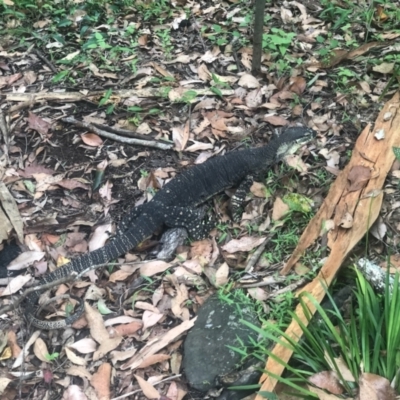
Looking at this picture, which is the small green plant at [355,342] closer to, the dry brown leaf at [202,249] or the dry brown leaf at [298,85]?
the dry brown leaf at [202,249]

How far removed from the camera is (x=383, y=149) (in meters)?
4.89

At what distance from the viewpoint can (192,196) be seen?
5520mm

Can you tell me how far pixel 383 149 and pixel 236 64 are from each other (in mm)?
2801

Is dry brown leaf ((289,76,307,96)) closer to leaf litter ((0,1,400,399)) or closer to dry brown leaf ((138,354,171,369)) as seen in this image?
leaf litter ((0,1,400,399))

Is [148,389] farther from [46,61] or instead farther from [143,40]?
[143,40]

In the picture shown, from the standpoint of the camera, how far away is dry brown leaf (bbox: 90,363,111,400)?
12.9 ft

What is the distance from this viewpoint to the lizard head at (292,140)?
5551 mm

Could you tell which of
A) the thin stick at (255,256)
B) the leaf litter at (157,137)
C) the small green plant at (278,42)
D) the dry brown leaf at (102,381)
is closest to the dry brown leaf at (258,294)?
the leaf litter at (157,137)

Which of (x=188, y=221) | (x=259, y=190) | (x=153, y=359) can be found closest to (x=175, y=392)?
(x=153, y=359)

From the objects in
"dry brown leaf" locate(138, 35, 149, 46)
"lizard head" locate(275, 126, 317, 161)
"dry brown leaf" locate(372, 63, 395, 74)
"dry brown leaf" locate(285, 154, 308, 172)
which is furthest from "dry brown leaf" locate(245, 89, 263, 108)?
"dry brown leaf" locate(138, 35, 149, 46)

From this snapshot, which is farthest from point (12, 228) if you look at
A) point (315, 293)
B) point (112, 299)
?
point (315, 293)

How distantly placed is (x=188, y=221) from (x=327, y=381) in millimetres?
2255

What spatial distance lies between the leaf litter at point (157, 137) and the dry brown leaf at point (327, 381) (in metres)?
1.04

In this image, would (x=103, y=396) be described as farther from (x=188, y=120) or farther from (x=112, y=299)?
(x=188, y=120)
